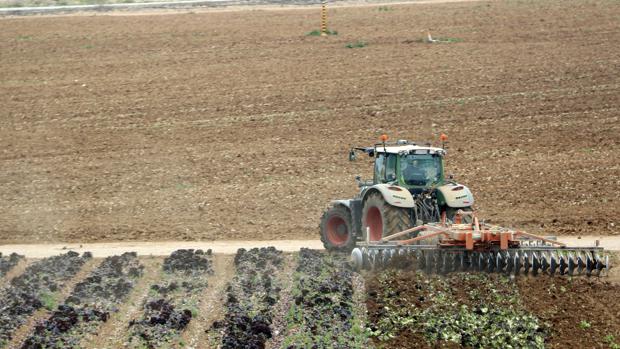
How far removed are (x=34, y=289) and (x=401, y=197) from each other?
232 inches

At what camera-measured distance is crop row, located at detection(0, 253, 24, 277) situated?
60.7 ft

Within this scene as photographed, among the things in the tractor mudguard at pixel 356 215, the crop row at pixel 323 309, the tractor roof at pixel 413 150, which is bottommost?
the crop row at pixel 323 309

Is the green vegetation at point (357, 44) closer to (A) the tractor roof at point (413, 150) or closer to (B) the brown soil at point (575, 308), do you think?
(A) the tractor roof at point (413, 150)

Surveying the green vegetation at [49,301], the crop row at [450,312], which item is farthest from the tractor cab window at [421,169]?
the green vegetation at [49,301]

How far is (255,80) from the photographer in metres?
32.2

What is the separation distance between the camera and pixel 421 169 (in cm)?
1823

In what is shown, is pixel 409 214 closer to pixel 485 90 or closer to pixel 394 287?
pixel 394 287

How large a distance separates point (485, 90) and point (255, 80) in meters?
6.78

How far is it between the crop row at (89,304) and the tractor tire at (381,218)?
389 centimetres

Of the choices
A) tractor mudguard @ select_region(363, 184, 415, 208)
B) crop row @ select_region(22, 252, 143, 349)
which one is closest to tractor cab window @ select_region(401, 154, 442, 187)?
tractor mudguard @ select_region(363, 184, 415, 208)

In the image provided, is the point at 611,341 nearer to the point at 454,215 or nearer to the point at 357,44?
the point at 454,215

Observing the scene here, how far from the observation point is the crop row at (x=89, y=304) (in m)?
13.9

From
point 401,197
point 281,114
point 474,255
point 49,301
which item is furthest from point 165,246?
point 281,114

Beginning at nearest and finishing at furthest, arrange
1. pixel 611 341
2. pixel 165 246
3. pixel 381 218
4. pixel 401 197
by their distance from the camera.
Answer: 1. pixel 611 341
2. pixel 401 197
3. pixel 381 218
4. pixel 165 246
